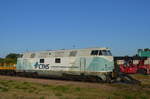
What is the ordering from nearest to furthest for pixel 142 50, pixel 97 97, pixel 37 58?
pixel 97 97
pixel 37 58
pixel 142 50

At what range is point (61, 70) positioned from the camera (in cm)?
2383

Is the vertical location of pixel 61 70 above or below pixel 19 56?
below

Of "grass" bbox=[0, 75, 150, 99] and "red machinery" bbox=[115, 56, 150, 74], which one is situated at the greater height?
"red machinery" bbox=[115, 56, 150, 74]

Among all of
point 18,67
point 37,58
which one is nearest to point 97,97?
point 37,58

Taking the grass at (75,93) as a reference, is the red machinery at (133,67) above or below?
above

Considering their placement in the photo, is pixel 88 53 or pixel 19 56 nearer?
pixel 88 53

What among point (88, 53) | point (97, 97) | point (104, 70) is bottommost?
point (97, 97)

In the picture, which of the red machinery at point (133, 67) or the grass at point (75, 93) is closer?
the grass at point (75, 93)

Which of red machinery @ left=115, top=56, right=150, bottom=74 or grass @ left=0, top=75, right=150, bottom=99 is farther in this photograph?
red machinery @ left=115, top=56, right=150, bottom=74

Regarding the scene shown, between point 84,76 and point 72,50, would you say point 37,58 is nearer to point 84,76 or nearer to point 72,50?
point 72,50

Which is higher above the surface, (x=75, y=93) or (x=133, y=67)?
(x=133, y=67)

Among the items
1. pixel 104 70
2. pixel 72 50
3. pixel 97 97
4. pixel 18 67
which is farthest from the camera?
pixel 18 67

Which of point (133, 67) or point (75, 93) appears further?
point (133, 67)

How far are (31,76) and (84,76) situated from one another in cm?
911
